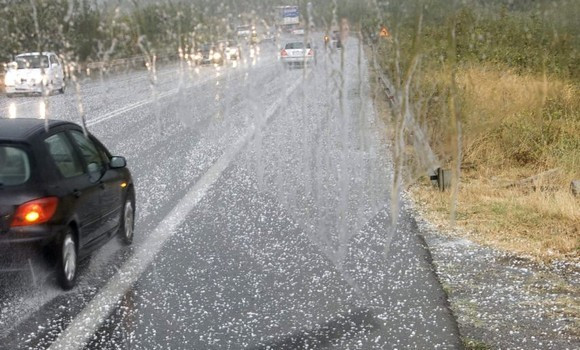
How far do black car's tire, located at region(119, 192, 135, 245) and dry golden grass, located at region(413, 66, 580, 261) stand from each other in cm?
301

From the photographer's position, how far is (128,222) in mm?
7645

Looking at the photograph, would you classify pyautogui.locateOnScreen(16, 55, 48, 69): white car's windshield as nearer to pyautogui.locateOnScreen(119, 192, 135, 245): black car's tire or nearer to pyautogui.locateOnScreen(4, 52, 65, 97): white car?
pyautogui.locateOnScreen(4, 52, 65, 97): white car

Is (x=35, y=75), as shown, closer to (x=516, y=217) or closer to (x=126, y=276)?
(x=516, y=217)

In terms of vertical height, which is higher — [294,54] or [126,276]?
[126,276]

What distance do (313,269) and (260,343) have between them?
5.84 ft

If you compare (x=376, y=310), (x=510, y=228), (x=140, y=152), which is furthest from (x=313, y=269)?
(x=140, y=152)

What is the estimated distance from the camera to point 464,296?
227 inches

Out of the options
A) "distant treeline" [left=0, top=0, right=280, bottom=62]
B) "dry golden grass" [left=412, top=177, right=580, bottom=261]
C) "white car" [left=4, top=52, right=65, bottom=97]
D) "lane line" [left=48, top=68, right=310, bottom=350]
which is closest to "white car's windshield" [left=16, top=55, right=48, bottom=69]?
"white car" [left=4, top=52, right=65, bottom=97]

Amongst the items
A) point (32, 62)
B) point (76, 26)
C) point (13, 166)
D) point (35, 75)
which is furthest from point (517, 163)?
point (76, 26)

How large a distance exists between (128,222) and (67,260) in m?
1.67

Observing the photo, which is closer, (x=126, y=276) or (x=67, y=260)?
(x=67, y=260)

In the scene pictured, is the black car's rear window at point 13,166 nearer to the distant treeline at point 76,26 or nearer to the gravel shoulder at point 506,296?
the gravel shoulder at point 506,296

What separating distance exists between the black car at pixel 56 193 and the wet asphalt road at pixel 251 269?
0.21 metres

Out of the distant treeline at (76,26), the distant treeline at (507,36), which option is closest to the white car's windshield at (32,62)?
the distant treeline at (76,26)
